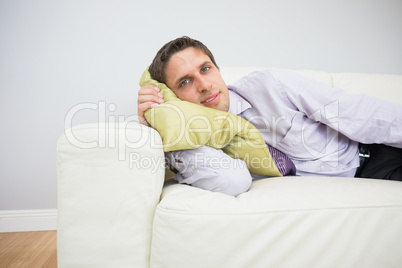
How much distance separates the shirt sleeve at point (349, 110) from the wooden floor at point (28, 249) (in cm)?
130

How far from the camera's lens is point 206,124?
783 millimetres

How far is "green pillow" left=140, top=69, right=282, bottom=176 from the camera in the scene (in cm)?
73

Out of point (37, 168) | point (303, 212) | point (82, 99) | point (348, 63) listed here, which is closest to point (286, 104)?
point (303, 212)

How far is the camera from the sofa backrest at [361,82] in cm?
137

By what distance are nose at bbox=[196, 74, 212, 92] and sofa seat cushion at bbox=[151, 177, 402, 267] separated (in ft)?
1.80

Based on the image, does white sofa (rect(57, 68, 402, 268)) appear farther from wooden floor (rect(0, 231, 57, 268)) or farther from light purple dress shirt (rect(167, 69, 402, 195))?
wooden floor (rect(0, 231, 57, 268))

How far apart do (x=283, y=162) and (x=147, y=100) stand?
590 mm

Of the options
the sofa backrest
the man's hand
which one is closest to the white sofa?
the man's hand

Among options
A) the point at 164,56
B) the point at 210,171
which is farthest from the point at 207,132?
the point at 164,56

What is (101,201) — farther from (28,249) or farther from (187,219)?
(28,249)

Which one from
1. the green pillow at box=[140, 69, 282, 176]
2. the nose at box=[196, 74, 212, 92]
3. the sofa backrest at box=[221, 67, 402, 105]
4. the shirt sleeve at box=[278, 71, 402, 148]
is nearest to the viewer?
the green pillow at box=[140, 69, 282, 176]

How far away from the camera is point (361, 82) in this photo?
1422 millimetres

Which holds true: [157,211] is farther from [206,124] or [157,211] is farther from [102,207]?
[206,124]

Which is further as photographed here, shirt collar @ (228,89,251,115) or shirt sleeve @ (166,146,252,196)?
shirt collar @ (228,89,251,115)
